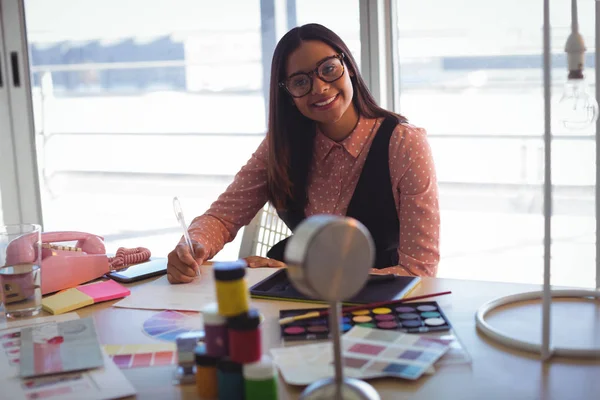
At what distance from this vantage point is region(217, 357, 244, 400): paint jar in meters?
0.91

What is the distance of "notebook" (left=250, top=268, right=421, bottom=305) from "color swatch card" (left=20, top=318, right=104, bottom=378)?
0.31 meters

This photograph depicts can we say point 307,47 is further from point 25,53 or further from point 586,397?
point 25,53

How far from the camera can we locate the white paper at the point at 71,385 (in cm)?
101

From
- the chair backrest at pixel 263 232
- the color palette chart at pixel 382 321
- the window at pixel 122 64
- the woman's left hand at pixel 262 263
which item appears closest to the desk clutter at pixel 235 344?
the color palette chart at pixel 382 321

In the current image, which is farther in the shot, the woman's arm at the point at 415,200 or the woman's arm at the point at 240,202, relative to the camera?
the woman's arm at the point at 240,202

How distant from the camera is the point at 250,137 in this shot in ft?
12.1

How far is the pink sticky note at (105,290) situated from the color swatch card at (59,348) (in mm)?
128

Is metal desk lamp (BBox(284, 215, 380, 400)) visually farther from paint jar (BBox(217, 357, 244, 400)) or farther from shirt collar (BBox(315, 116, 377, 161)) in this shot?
shirt collar (BBox(315, 116, 377, 161))

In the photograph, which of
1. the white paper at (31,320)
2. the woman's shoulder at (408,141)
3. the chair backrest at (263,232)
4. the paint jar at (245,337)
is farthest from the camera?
the chair backrest at (263,232)

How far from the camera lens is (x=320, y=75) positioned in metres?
1.89

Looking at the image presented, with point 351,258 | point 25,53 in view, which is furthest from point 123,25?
point 351,258

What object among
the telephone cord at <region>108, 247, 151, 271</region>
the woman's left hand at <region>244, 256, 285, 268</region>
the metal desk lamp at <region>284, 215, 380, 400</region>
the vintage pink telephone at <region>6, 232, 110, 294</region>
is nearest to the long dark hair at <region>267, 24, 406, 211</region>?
the woman's left hand at <region>244, 256, 285, 268</region>

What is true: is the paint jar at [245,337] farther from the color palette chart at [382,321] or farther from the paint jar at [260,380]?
the color palette chart at [382,321]

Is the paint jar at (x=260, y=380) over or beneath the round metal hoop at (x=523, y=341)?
over
